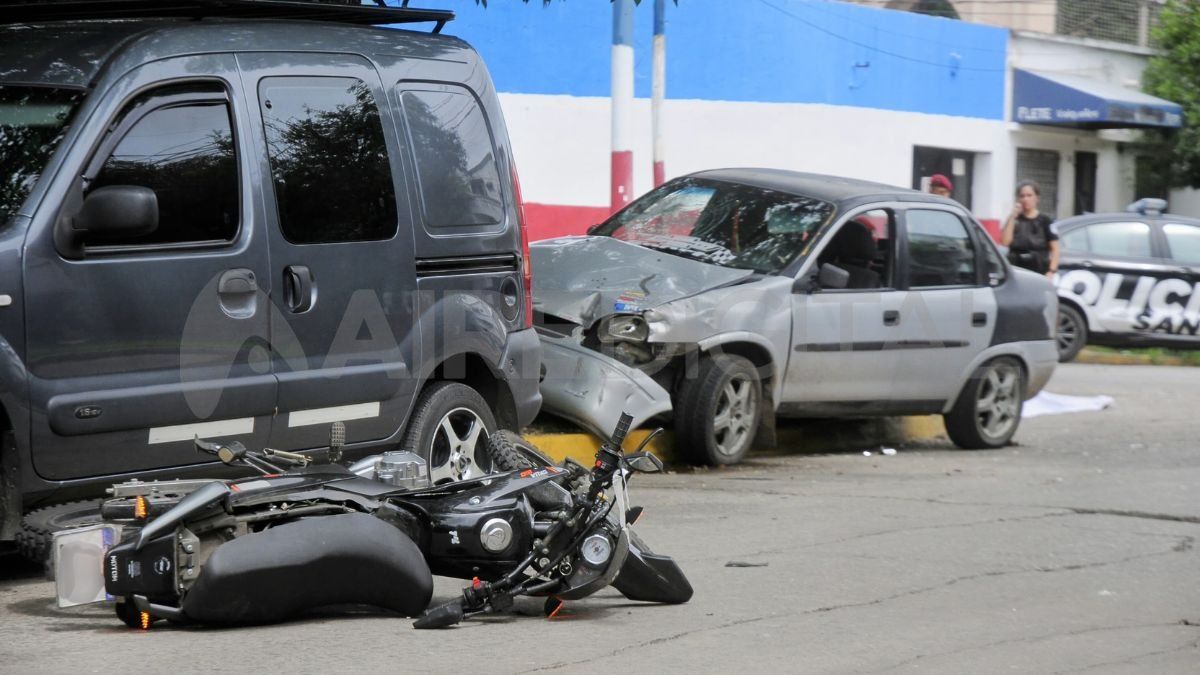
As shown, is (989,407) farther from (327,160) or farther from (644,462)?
(644,462)

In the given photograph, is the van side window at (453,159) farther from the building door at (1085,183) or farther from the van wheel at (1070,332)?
the building door at (1085,183)

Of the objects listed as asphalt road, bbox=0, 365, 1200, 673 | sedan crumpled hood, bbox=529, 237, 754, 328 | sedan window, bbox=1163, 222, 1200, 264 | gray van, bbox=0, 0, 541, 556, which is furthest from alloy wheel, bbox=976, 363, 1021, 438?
sedan window, bbox=1163, 222, 1200, 264

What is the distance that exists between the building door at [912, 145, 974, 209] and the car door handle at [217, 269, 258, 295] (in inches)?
681

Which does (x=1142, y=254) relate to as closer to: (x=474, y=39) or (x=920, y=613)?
(x=474, y=39)

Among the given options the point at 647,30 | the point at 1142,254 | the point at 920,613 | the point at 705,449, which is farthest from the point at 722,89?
the point at 920,613

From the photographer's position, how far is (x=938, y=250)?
34.8 ft

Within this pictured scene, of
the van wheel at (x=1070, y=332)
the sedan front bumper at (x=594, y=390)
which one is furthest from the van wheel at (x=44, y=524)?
the van wheel at (x=1070, y=332)

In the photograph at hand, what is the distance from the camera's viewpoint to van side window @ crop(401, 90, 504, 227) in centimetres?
664

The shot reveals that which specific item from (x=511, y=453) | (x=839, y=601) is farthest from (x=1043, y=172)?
(x=511, y=453)

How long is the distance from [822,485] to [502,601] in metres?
4.24

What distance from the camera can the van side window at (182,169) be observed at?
5598mm

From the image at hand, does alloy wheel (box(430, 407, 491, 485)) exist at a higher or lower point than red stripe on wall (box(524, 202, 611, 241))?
lower

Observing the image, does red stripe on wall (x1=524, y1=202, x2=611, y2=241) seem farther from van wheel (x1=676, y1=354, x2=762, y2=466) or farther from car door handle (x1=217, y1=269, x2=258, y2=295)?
car door handle (x1=217, y1=269, x2=258, y2=295)

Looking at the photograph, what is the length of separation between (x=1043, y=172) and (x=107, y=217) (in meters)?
21.8
